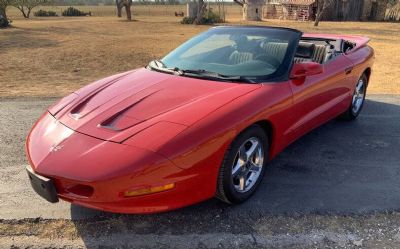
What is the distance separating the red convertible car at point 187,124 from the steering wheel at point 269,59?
10 mm

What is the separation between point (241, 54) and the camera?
13.3ft

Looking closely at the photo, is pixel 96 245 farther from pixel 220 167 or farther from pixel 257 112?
pixel 257 112

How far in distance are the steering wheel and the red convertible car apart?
1 cm

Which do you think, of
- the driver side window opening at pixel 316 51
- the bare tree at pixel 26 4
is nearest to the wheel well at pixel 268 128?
the driver side window opening at pixel 316 51

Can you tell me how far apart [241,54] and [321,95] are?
3.30 ft

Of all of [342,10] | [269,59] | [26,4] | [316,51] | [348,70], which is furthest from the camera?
[26,4]

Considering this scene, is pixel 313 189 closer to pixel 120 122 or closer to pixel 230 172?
pixel 230 172

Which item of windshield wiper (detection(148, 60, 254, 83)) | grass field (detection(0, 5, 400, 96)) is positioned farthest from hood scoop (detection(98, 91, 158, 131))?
grass field (detection(0, 5, 400, 96))

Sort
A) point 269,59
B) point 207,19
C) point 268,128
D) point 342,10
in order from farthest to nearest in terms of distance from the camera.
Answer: point 342,10
point 207,19
point 269,59
point 268,128

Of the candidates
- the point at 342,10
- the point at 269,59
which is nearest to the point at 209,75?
the point at 269,59

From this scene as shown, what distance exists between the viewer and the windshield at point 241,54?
3.76m

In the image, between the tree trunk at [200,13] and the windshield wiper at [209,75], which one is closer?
the windshield wiper at [209,75]

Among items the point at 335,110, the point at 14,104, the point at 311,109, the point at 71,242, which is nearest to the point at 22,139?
the point at 14,104

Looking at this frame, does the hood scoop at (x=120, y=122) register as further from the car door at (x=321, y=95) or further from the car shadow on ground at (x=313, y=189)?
the car door at (x=321, y=95)
